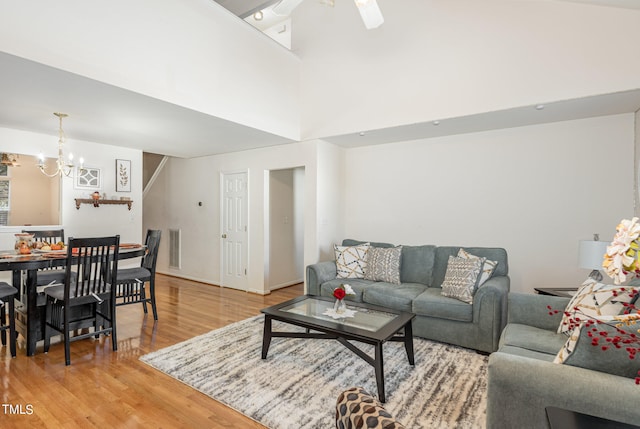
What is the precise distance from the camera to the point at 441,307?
3107 mm

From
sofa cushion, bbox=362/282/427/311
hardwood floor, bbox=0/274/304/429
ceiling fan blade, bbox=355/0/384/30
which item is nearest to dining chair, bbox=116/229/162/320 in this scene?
hardwood floor, bbox=0/274/304/429

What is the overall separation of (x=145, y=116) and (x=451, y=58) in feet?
10.9

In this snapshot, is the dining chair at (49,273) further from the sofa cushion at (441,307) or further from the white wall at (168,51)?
the sofa cushion at (441,307)

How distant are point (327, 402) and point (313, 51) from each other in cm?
417

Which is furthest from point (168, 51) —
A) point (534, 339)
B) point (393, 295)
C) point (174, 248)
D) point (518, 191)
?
point (174, 248)

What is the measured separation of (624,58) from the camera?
9.10 feet

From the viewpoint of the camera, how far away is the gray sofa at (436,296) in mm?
2932

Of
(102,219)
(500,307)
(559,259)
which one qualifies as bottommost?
(500,307)

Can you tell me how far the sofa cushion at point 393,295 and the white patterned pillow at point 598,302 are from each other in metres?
1.31

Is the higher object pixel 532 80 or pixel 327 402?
pixel 532 80

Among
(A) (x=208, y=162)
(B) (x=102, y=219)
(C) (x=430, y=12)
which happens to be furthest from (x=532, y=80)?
(B) (x=102, y=219)

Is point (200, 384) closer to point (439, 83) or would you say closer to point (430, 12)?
point (439, 83)

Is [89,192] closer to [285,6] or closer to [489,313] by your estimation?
[285,6]

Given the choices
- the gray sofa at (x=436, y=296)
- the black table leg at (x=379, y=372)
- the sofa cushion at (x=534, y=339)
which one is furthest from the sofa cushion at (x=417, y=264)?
the black table leg at (x=379, y=372)
